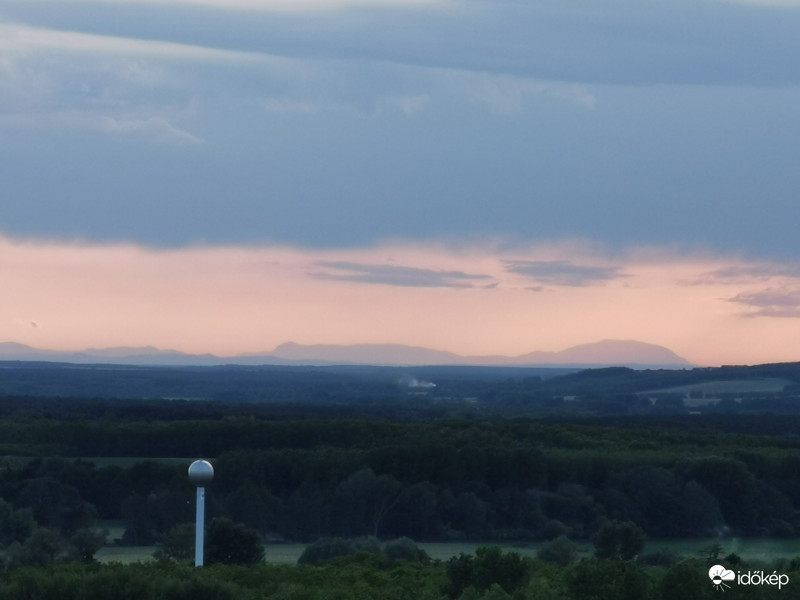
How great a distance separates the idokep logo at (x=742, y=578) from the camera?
20.0 metres

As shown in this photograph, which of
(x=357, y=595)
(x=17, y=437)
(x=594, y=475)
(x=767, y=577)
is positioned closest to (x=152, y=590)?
(x=357, y=595)

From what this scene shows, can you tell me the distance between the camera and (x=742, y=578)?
20.5m

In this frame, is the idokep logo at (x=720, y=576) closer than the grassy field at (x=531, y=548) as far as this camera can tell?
Yes

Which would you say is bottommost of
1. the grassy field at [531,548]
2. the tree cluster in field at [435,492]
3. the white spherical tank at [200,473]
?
the grassy field at [531,548]

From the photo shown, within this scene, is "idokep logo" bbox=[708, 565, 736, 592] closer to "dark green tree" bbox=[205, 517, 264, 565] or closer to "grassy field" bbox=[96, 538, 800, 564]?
"dark green tree" bbox=[205, 517, 264, 565]

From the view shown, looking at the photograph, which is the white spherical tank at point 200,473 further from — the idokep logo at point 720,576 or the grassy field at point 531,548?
the grassy field at point 531,548

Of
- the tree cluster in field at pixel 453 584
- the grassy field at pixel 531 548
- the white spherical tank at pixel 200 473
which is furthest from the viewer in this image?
the grassy field at pixel 531 548

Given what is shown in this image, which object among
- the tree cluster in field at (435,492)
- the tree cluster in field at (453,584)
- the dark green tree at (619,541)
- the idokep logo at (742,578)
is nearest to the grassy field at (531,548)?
the tree cluster in field at (435,492)

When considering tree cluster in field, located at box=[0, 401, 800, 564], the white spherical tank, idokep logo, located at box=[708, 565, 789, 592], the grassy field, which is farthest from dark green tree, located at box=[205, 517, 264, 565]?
idokep logo, located at box=[708, 565, 789, 592]

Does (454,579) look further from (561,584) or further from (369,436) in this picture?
(369,436)

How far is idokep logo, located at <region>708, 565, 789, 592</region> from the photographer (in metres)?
20.0

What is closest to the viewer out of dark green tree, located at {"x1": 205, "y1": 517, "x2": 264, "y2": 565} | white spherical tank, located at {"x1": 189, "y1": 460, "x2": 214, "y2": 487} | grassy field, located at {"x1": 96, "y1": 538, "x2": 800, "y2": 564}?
white spherical tank, located at {"x1": 189, "y1": 460, "x2": 214, "y2": 487}

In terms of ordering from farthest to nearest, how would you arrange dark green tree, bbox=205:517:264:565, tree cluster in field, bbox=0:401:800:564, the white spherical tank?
tree cluster in field, bbox=0:401:800:564 < dark green tree, bbox=205:517:264:565 < the white spherical tank

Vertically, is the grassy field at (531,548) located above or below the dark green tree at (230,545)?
below
